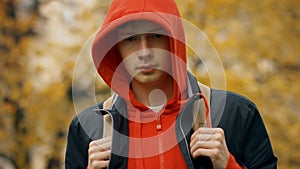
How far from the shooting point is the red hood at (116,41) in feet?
11.6

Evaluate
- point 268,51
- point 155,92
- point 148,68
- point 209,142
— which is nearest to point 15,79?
point 268,51

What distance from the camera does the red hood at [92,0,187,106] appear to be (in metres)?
3.55

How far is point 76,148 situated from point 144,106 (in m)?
0.42

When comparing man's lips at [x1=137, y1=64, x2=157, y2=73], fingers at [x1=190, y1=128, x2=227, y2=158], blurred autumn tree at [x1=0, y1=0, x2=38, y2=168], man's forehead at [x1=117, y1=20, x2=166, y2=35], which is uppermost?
man's forehead at [x1=117, y1=20, x2=166, y2=35]

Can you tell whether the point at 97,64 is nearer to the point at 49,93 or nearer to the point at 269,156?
the point at 269,156

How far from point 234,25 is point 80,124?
835 cm

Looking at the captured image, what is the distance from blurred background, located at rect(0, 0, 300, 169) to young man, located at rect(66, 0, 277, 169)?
7441mm

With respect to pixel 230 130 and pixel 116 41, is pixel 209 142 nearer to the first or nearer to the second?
pixel 230 130

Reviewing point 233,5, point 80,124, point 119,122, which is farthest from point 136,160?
point 233,5

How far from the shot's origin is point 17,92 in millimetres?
11930

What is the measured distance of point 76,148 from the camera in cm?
378

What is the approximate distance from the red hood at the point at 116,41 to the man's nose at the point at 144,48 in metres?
0.10

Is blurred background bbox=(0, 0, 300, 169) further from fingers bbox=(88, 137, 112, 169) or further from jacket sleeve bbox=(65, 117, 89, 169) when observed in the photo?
fingers bbox=(88, 137, 112, 169)

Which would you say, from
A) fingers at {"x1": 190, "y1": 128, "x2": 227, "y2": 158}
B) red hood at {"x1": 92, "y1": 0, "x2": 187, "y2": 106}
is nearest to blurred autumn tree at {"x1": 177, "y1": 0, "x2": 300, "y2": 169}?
red hood at {"x1": 92, "y1": 0, "x2": 187, "y2": 106}
